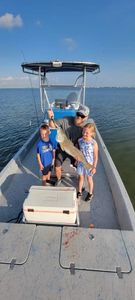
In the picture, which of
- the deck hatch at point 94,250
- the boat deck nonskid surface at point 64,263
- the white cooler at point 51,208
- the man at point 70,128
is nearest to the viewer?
the boat deck nonskid surface at point 64,263

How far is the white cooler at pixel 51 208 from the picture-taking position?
6.38 feet

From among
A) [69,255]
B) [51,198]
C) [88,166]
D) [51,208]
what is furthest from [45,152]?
[69,255]

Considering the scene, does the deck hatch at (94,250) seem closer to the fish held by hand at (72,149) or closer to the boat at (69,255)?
the boat at (69,255)

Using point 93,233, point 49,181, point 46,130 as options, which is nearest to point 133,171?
point 49,181

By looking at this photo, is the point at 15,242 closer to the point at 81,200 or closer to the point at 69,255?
the point at 69,255

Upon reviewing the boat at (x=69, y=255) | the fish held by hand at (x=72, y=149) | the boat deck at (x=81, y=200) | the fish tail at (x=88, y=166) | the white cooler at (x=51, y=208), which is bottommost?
the boat deck at (x=81, y=200)

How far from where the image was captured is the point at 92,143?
278cm

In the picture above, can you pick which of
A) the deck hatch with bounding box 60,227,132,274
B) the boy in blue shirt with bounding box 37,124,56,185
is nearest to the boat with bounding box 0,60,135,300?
the deck hatch with bounding box 60,227,132,274

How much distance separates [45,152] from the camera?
310 centimetres

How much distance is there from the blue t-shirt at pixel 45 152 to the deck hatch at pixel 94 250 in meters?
1.41

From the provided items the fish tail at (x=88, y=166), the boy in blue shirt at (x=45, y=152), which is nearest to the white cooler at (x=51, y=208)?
the fish tail at (x=88, y=166)

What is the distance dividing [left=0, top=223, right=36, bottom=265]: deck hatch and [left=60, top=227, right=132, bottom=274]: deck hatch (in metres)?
0.34

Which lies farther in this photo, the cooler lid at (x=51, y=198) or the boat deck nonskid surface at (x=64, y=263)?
the cooler lid at (x=51, y=198)

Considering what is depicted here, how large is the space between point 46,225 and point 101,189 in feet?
5.20
